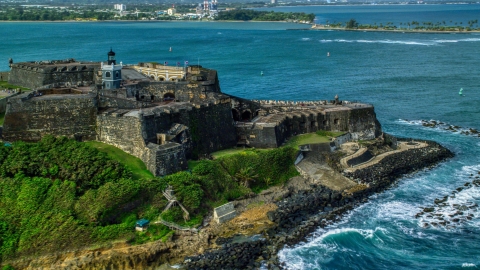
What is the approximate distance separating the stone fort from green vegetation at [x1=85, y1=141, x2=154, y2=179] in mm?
460

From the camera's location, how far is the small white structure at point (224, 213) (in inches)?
1387

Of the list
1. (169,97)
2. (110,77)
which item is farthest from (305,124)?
(110,77)

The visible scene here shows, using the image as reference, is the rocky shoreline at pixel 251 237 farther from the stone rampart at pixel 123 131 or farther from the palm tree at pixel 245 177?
the stone rampart at pixel 123 131

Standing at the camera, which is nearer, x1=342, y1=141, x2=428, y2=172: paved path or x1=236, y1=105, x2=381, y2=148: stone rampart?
x1=342, y1=141, x2=428, y2=172: paved path

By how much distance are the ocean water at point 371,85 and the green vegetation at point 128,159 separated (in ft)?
34.3

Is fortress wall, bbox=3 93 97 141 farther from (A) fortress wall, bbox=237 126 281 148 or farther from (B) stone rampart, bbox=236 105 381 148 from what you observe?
(A) fortress wall, bbox=237 126 281 148

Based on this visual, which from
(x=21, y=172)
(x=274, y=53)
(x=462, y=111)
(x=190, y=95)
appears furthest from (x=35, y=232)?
(x=274, y=53)

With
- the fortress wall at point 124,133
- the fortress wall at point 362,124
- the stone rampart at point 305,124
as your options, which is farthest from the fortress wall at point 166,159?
the fortress wall at point 362,124

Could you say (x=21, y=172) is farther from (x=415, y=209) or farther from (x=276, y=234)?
(x=415, y=209)

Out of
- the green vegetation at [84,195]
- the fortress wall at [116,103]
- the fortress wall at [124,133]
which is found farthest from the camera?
the fortress wall at [116,103]

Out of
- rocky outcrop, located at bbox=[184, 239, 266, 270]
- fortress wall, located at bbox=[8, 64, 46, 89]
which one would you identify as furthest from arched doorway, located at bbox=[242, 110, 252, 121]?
rocky outcrop, located at bbox=[184, 239, 266, 270]

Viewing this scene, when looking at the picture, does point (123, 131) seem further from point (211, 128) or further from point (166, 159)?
point (211, 128)

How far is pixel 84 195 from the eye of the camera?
33906 mm

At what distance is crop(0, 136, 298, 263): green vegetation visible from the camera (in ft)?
104
